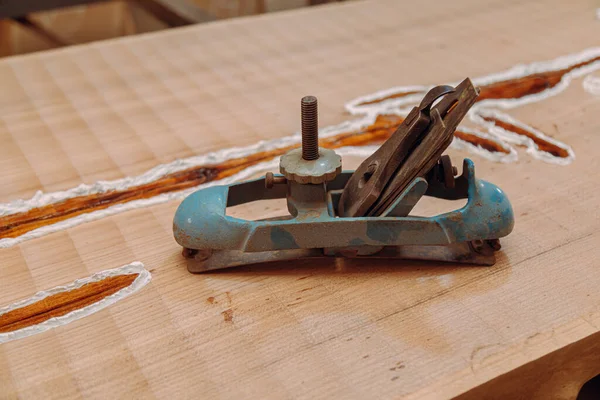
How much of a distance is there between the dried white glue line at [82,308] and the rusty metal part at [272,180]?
0.24 meters

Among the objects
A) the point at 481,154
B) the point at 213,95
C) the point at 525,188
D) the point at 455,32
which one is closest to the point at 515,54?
the point at 455,32

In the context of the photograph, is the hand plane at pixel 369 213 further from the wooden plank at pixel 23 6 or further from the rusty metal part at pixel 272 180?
the wooden plank at pixel 23 6

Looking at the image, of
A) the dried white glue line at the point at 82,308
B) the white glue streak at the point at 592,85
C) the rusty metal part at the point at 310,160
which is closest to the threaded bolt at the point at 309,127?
the rusty metal part at the point at 310,160

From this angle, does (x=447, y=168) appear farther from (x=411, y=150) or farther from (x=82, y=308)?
(x=82, y=308)

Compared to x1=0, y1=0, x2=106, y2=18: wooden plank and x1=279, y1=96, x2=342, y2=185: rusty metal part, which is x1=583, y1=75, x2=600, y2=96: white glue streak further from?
x1=0, y1=0, x2=106, y2=18: wooden plank

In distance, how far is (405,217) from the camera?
0.96 metres

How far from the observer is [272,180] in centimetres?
102

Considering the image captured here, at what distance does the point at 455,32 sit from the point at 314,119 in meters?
1.13

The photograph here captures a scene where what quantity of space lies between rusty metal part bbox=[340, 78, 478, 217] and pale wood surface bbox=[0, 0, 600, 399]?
0.12m

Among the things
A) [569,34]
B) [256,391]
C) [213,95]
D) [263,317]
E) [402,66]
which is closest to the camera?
[256,391]

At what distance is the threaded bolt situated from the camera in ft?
3.07

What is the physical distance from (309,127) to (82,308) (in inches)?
17.3

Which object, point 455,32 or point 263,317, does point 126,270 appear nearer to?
point 263,317

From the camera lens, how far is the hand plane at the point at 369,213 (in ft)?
3.08
